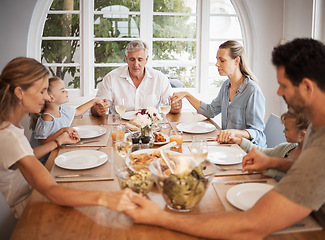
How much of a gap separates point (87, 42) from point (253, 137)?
8.76 ft

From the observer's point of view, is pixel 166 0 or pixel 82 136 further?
pixel 166 0

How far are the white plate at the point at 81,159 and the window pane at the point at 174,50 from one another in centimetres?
289

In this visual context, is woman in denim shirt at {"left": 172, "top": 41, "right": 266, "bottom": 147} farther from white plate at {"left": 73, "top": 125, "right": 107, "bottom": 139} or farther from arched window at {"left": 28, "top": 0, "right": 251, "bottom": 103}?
arched window at {"left": 28, "top": 0, "right": 251, "bottom": 103}

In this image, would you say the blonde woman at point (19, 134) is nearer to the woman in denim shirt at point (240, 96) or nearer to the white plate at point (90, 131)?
the white plate at point (90, 131)

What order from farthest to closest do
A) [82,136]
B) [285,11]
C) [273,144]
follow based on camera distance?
[285,11]
[273,144]
[82,136]

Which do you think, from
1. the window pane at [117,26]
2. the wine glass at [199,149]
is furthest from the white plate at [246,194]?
the window pane at [117,26]

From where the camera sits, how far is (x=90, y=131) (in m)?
2.59

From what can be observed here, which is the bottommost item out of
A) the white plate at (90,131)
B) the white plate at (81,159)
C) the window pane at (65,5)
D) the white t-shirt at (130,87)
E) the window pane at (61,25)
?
the white plate at (81,159)

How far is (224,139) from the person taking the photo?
2.30 m

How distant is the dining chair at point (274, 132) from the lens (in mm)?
2779

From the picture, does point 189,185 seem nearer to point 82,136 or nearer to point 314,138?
point 314,138

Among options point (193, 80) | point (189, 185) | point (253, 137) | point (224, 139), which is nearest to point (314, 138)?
point (189, 185)

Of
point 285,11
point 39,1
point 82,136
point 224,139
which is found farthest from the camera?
point 285,11

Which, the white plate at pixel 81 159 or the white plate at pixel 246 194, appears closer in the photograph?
the white plate at pixel 246 194
